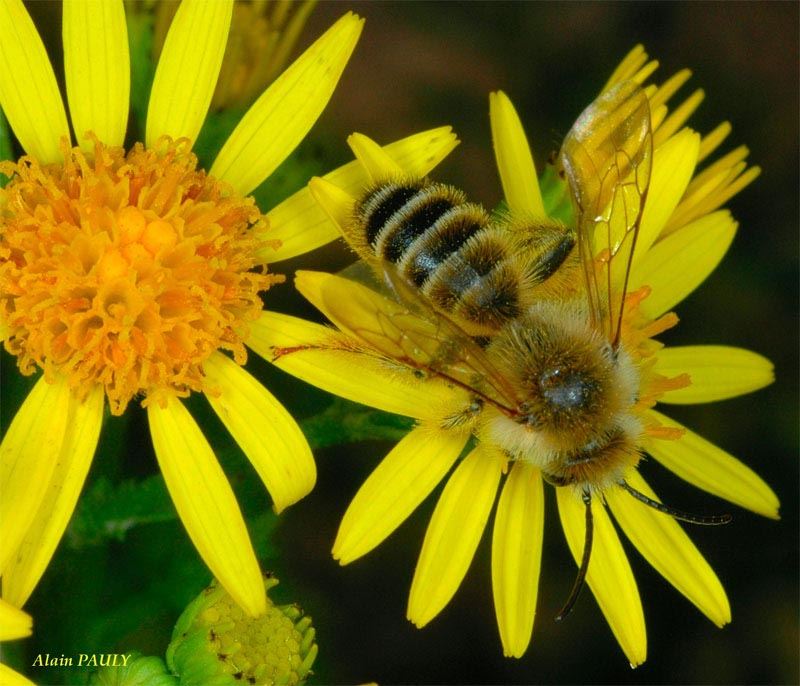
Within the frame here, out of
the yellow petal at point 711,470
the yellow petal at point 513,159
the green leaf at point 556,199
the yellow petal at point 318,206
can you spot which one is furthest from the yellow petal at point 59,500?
the yellow petal at point 711,470

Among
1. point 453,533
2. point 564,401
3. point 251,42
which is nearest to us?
point 564,401

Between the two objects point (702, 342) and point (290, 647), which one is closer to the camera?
point (290, 647)

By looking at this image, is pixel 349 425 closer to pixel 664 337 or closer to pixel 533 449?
pixel 533 449

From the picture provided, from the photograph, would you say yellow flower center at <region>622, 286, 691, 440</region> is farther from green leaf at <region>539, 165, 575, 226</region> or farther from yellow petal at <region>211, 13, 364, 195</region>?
yellow petal at <region>211, 13, 364, 195</region>

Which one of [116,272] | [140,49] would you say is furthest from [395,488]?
[140,49]

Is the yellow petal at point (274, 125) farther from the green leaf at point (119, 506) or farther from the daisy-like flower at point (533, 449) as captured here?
the green leaf at point (119, 506)

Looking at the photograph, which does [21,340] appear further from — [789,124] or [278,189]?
[789,124]

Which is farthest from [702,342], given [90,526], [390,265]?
[90,526]
